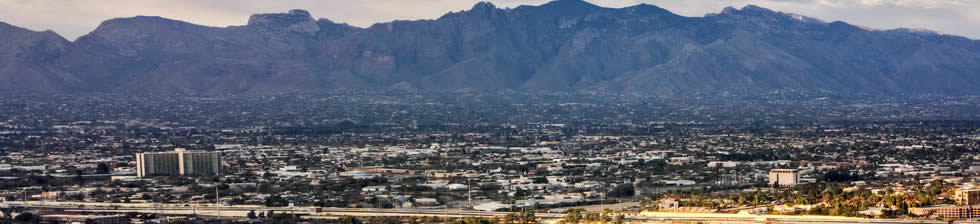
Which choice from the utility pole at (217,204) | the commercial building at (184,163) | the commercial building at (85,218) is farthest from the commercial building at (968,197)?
the commercial building at (184,163)

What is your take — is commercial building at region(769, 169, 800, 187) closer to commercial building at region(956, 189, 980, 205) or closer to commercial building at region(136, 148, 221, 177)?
commercial building at region(956, 189, 980, 205)

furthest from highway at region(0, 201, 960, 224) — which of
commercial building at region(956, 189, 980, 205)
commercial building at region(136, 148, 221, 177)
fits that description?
commercial building at region(136, 148, 221, 177)

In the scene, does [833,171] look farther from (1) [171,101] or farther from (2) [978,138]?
(1) [171,101]

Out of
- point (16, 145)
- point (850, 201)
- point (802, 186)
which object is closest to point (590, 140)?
point (16, 145)

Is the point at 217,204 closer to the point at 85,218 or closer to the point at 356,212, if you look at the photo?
the point at 356,212

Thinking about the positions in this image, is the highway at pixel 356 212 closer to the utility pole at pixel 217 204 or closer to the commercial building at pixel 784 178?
the utility pole at pixel 217 204

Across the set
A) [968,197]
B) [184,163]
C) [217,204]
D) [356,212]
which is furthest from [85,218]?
[968,197]
